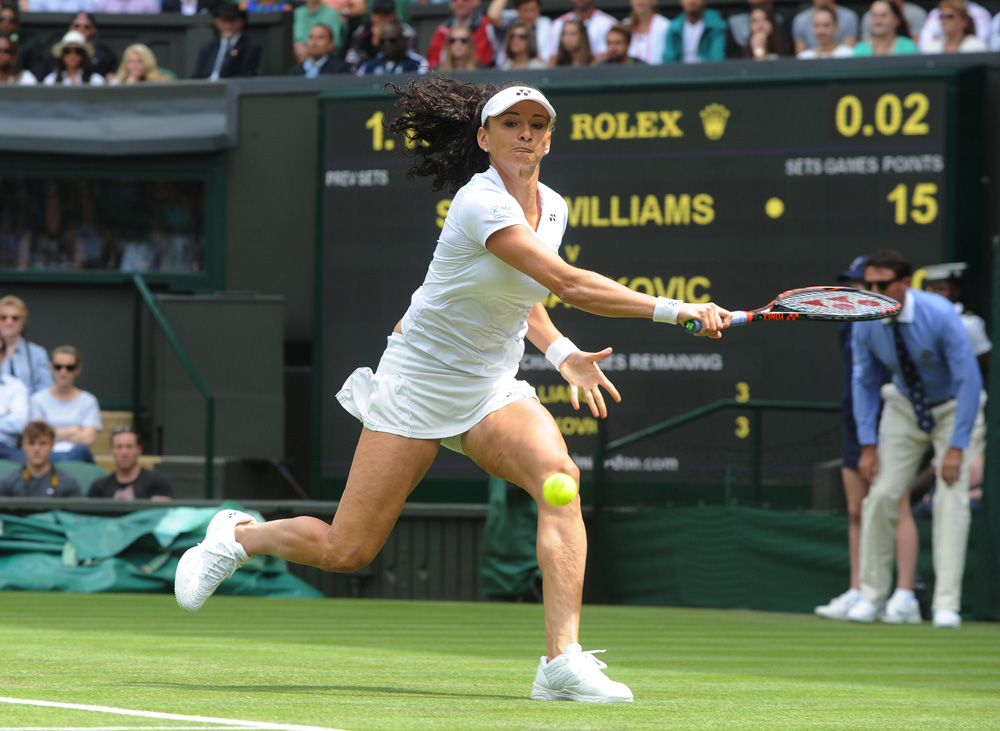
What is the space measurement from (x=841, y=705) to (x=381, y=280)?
866cm

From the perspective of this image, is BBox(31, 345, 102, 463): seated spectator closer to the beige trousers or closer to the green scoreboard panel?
the green scoreboard panel

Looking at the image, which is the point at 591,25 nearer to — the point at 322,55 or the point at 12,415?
the point at 322,55

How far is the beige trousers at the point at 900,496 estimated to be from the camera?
29.2ft

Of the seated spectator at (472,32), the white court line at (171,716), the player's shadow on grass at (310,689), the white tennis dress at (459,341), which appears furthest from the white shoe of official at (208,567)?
the seated spectator at (472,32)

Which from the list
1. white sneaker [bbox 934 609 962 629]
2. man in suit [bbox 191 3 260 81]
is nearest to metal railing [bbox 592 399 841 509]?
white sneaker [bbox 934 609 962 629]

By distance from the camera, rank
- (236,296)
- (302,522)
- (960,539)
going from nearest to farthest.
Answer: (302,522), (960,539), (236,296)

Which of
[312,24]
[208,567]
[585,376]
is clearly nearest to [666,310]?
[585,376]

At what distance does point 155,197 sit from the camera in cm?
1543

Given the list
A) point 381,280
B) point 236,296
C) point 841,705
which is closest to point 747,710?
point 841,705

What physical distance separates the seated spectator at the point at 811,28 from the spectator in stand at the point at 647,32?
44.0 inches

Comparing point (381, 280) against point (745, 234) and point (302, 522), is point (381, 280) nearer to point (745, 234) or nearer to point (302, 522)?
point (745, 234)

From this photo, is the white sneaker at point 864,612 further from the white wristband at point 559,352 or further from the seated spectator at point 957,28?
the white wristband at point 559,352

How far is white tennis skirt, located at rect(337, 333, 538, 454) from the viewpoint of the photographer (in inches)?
193

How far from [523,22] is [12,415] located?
18.0 ft
